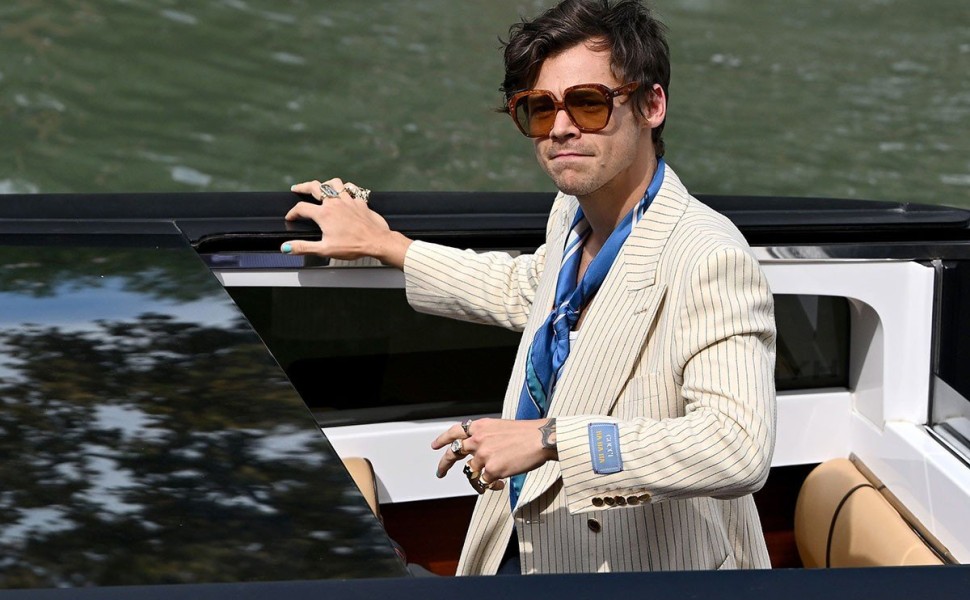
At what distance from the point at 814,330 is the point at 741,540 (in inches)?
35.7

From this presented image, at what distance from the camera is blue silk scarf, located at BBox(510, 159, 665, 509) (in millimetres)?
1883

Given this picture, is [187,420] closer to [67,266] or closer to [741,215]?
[67,266]

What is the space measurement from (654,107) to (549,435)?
0.56 meters

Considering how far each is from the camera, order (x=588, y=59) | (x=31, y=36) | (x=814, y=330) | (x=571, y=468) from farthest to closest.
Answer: (x=31, y=36) → (x=814, y=330) → (x=588, y=59) → (x=571, y=468)

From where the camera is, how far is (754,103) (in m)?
11.7

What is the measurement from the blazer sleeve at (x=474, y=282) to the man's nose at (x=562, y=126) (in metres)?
0.52

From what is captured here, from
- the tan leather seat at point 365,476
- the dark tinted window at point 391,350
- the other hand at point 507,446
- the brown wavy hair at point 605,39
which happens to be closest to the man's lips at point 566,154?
the brown wavy hair at point 605,39

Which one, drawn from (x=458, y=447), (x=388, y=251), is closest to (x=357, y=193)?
(x=388, y=251)

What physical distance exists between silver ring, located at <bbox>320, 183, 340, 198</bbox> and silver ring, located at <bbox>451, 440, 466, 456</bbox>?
86cm

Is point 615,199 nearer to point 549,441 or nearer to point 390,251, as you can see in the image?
point 549,441

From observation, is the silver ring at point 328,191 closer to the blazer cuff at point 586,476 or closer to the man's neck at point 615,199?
the man's neck at point 615,199

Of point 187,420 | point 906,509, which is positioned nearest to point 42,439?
point 187,420

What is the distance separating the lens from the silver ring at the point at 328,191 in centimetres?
245

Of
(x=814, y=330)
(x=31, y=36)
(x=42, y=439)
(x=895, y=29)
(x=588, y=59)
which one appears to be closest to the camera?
(x=42, y=439)
